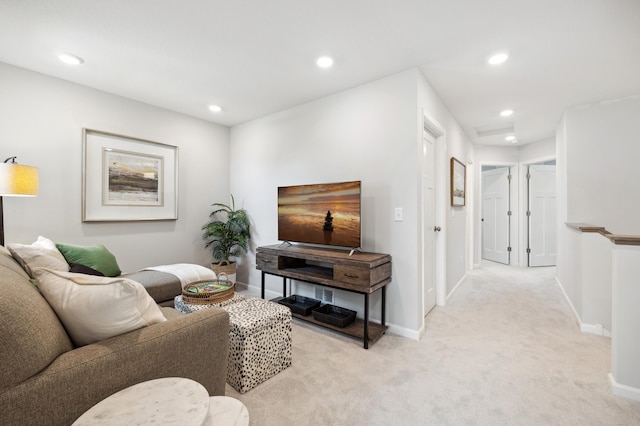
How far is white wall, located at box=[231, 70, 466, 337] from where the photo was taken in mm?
2525

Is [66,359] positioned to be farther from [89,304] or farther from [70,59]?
[70,59]

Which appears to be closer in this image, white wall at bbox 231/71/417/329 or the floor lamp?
the floor lamp

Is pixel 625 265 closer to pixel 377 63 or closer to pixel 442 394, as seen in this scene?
pixel 442 394

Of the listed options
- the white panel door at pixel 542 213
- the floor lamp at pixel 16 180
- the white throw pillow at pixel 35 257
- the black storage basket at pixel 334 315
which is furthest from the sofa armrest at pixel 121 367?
the white panel door at pixel 542 213

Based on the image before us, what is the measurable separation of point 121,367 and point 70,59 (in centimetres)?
273

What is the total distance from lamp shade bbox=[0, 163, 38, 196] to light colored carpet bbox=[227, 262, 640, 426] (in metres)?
2.20

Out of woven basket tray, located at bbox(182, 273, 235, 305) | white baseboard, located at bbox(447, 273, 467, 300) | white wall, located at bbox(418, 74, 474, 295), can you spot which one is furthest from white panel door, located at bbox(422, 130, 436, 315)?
woven basket tray, located at bbox(182, 273, 235, 305)

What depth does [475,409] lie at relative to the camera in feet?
5.31

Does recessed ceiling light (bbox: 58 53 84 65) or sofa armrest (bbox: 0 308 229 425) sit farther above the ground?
recessed ceiling light (bbox: 58 53 84 65)

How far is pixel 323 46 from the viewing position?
2.18m

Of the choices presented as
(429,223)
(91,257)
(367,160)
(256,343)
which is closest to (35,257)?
(91,257)

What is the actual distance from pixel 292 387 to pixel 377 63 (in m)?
2.63

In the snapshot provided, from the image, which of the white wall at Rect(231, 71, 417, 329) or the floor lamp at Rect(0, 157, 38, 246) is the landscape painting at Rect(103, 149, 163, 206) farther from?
the white wall at Rect(231, 71, 417, 329)

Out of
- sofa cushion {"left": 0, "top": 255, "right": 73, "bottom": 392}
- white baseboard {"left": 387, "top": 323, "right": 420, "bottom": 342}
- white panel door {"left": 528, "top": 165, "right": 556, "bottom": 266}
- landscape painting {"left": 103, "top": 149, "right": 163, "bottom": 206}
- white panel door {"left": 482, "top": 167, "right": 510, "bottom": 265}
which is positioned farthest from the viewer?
white panel door {"left": 482, "top": 167, "right": 510, "bottom": 265}
